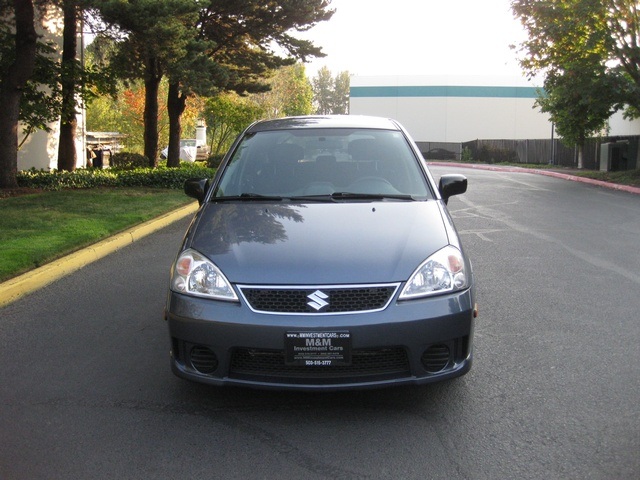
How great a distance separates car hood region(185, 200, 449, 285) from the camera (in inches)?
145

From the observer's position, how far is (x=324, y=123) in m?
5.77

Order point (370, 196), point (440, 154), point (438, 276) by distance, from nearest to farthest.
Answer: point (438, 276)
point (370, 196)
point (440, 154)

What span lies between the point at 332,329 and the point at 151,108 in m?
20.8

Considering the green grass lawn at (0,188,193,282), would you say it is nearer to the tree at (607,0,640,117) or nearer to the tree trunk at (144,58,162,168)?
the tree trunk at (144,58,162,168)

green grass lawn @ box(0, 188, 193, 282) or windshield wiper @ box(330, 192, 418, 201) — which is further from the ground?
windshield wiper @ box(330, 192, 418, 201)

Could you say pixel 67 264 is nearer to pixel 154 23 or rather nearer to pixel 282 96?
pixel 154 23

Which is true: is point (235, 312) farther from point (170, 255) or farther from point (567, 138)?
point (567, 138)

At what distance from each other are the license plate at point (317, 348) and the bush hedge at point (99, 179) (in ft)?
46.4

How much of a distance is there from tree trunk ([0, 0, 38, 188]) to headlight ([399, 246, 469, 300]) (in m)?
13.8

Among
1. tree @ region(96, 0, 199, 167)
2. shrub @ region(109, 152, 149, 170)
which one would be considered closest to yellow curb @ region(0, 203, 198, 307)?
Answer: tree @ region(96, 0, 199, 167)

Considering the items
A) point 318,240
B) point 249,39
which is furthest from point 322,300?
point 249,39

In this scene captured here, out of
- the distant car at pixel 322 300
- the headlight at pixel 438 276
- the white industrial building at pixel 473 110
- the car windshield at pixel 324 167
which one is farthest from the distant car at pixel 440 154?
the headlight at pixel 438 276

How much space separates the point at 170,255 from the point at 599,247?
592 cm

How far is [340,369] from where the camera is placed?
363 centimetres
